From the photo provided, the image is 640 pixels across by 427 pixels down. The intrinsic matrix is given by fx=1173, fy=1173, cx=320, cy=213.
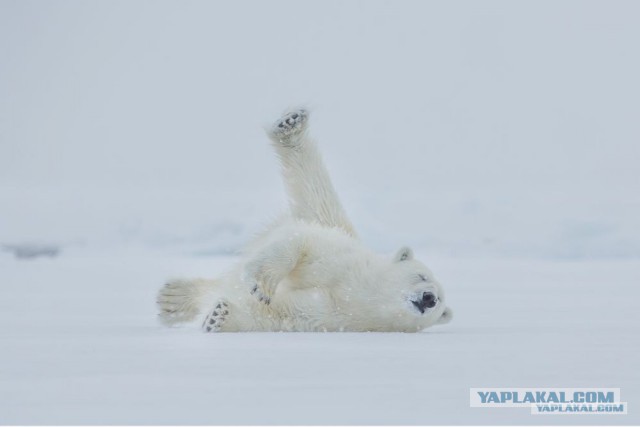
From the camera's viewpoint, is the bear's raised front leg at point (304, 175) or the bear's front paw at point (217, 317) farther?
the bear's raised front leg at point (304, 175)

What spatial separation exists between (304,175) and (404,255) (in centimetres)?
140

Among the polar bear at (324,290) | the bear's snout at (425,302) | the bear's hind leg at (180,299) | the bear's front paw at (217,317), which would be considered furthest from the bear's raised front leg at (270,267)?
the bear's hind leg at (180,299)

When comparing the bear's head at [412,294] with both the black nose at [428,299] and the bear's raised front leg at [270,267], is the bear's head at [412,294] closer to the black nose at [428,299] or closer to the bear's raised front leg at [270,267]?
the black nose at [428,299]

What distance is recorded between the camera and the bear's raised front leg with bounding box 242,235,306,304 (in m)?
6.20

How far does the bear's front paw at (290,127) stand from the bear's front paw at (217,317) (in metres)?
1.77

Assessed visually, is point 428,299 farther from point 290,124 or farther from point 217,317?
point 290,124

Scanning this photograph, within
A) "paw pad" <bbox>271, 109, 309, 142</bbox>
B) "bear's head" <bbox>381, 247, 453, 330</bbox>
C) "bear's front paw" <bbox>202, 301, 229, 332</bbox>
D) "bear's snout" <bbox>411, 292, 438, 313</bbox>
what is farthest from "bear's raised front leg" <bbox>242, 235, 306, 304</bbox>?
"paw pad" <bbox>271, 109, 309, 142</bbox>

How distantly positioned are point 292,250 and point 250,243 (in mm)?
1049

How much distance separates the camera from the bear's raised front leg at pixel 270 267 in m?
6.20

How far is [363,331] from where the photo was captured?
6.41m

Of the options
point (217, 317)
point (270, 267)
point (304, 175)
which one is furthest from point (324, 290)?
point (304, 175)

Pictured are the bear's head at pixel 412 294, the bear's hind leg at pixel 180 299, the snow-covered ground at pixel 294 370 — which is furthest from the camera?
the bear's hind leg at pixel 180 299

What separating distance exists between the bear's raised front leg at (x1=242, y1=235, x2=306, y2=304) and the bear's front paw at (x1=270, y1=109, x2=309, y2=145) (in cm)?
137

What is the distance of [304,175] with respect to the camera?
7.71 metres
